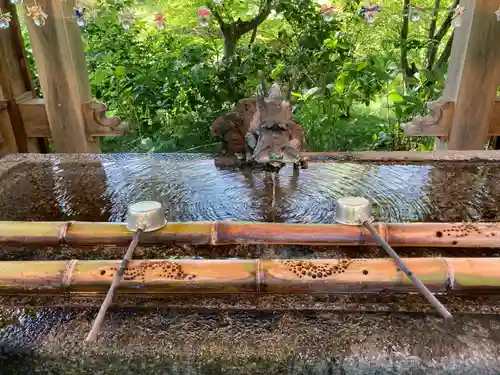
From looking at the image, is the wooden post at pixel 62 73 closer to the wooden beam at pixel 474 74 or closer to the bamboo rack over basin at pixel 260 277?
the bamboo rack over basin at pixel 260 277

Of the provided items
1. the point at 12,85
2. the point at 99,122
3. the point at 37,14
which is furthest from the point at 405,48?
the point at 12,85

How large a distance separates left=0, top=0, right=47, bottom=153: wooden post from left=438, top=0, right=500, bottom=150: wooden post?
3217mm

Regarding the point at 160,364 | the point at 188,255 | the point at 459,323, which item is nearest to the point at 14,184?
the point at 188,255

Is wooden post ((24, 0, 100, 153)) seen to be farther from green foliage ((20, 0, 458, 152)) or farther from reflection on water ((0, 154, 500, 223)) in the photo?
green foliage ((20, 0, 458, 152))

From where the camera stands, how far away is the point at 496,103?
3297 mm

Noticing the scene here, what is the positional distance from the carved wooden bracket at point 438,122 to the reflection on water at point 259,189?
942mm

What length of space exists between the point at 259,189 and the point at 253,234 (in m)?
0.70

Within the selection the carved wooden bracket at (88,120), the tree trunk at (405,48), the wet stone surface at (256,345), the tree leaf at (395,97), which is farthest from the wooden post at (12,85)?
the tree trunk at (405,48)

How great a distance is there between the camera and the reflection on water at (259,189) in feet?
6.39

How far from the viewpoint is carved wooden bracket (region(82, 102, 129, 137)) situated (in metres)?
3.35

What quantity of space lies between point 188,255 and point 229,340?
1.54 ft

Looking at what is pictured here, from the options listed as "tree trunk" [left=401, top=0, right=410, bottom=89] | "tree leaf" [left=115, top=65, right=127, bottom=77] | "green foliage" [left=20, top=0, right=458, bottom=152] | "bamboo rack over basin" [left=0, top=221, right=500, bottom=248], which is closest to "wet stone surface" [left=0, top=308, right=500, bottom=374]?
"bamboo rack over basin" [left=0, top=221, right=500, bottom=248]

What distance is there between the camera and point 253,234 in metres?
1.55

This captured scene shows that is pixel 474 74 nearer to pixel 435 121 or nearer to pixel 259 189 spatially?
pixel 435 121
